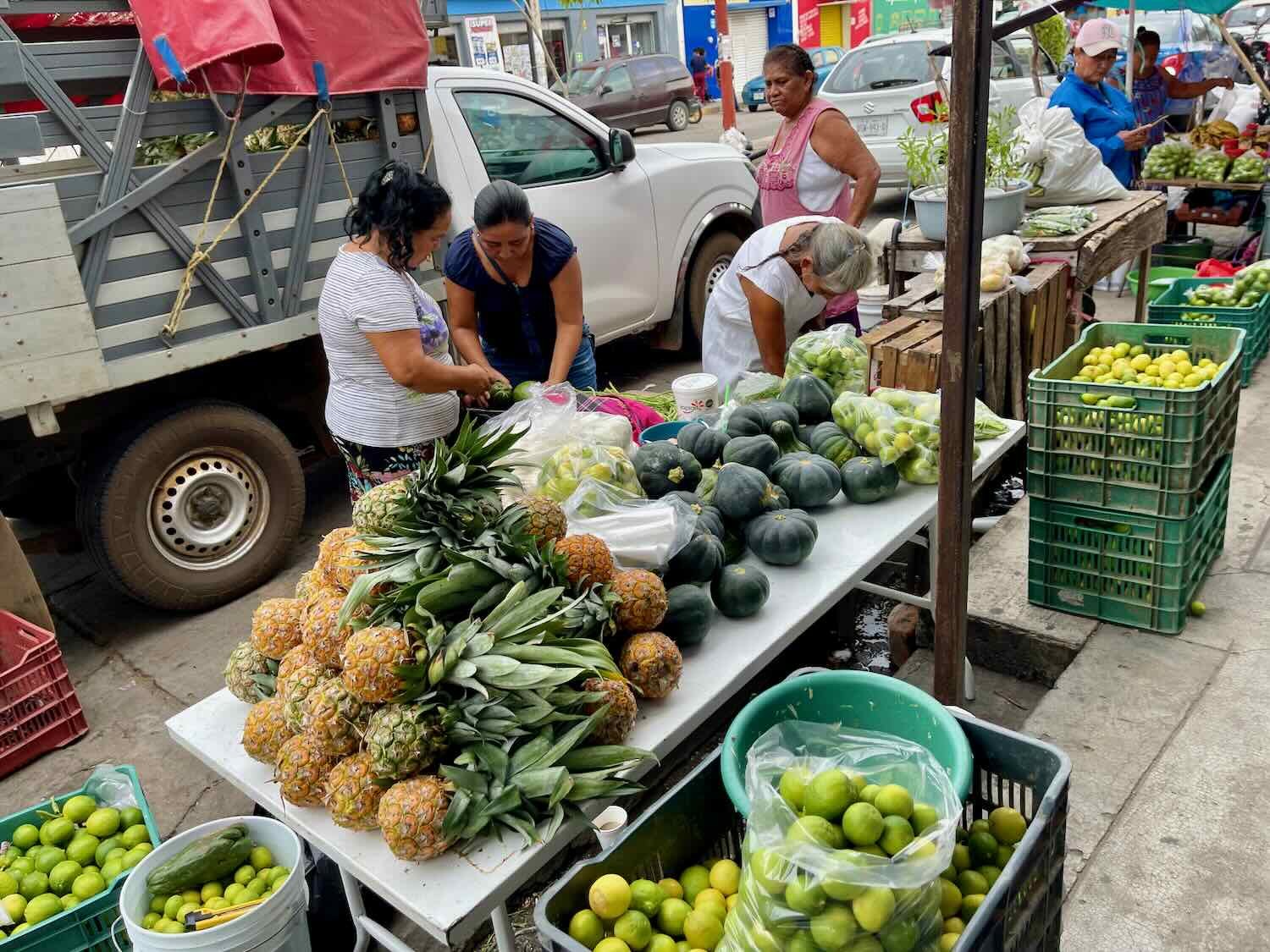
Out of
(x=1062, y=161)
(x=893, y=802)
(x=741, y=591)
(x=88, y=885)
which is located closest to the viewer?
(x=893, y=802)

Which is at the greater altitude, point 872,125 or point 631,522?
point 872,125

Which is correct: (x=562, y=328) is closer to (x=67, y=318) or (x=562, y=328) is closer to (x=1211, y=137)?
(x=67, y=318)

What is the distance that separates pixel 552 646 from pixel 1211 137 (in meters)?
8.71

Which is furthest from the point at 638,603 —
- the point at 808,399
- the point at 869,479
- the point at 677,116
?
the point at 677,116

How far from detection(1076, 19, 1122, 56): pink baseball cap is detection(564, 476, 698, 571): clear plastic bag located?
5461mm

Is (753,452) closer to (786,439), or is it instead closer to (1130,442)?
(786,439)

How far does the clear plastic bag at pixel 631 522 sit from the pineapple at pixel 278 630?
2.31ft

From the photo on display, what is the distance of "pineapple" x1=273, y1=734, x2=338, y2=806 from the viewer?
1875 millimetres

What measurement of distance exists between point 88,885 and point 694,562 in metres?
1.84

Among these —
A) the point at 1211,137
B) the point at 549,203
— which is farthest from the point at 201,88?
the point at 1211,137

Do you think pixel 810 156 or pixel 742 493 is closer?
pixel 742 493

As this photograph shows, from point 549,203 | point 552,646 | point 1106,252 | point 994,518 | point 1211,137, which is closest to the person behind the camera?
point 552,646

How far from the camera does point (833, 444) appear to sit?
3043 millimetres

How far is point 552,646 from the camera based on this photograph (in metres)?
1.93
